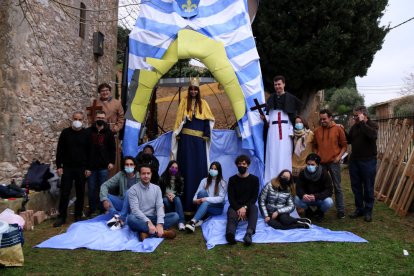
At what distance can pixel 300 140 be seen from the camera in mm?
6098

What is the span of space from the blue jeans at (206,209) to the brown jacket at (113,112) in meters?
2.01

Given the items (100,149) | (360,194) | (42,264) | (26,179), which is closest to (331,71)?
(360,194)

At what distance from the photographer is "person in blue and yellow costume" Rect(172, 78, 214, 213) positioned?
19.8 ft

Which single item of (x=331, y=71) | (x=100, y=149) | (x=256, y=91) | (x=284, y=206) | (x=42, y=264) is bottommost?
(x=42, y=264)

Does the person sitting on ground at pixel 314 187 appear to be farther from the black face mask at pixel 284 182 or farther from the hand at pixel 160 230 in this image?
the hand at pixel 160 230

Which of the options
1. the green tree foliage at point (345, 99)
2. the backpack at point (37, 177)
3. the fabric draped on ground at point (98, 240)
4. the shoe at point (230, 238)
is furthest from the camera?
the green tree foliage at point (345, 99)

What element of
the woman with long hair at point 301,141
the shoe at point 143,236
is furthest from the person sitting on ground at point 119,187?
the woman with long hair at point 301,141

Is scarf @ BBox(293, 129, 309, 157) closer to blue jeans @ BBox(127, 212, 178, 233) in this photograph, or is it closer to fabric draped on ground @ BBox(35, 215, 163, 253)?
blue jeans @ BBox(127, 212, 178, 233)

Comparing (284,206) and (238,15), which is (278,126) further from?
(238,15)

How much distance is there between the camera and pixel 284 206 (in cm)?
533

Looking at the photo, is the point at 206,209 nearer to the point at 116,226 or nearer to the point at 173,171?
the point at 173,171

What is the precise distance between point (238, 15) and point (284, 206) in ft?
10.4

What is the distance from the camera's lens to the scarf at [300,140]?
6.08m

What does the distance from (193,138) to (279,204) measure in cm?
158
